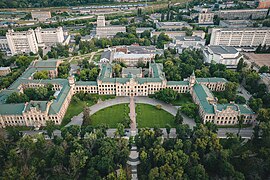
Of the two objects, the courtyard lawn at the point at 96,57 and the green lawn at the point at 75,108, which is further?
the courtyard lawn at the point at 96,57

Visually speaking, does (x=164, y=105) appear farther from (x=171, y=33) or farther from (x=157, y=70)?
(x=171, y=33)

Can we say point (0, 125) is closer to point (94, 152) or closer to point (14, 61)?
point (94, 152)

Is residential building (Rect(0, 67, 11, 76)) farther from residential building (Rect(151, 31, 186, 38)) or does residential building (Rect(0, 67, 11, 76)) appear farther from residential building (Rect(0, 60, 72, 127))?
residential building (Rect(151, 31, 186, 38))

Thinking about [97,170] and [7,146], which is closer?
[97,170]

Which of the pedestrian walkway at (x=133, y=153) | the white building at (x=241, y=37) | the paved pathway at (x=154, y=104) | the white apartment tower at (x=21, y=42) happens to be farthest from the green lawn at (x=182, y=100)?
the white apartment tower at (x=21, y=42)

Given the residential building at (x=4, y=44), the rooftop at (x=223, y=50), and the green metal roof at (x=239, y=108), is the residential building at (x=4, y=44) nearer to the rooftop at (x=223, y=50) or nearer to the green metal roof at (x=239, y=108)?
the rooftop at (x=223, y=50)

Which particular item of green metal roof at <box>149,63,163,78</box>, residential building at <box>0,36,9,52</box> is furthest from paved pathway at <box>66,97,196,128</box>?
residential building at <box>0,36,9,52</box>

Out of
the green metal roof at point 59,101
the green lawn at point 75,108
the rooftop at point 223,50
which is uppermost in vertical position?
the rooftop at point 223,50

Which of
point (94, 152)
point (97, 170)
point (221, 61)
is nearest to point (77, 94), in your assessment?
point (94, 152)
